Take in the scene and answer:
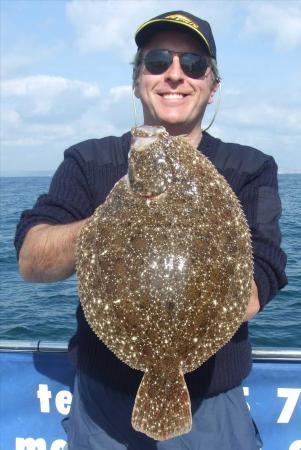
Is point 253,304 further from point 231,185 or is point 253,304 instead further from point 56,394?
point 56,394

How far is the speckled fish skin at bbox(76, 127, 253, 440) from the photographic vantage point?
250cm

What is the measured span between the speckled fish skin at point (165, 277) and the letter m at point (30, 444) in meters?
2.26

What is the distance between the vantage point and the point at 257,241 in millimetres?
3053

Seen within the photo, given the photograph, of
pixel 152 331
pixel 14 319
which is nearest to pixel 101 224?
pixel 152 331

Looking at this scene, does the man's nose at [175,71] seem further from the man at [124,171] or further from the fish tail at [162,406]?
the fish tail at [162,406]

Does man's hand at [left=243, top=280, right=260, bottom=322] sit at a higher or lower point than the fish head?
lower

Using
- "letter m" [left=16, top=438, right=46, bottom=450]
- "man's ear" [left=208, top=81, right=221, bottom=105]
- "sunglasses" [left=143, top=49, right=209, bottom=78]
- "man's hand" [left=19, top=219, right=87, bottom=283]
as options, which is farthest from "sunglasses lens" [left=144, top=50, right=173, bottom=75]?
"letter m" [left=16, top=438, right=46, bottom=450]

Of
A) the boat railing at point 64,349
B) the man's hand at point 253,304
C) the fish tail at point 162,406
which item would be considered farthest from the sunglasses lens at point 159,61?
the boat railing at point 64,349

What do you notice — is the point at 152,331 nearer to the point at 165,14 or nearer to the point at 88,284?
the point at 88,284

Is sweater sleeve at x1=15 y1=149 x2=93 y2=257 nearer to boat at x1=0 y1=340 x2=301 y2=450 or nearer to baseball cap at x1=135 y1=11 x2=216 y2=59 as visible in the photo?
baseball cap at x1=135 y1=11 x2=216 y2=59

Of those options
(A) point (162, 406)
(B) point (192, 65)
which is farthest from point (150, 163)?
(A) point (162, 406)

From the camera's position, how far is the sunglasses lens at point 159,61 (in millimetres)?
3279

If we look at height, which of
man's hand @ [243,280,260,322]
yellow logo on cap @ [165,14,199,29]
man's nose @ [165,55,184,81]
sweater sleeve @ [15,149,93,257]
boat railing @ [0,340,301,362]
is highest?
yellow logo on cap @ [165,14,199,29]

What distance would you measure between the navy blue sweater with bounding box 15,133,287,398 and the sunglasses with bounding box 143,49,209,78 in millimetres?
493
